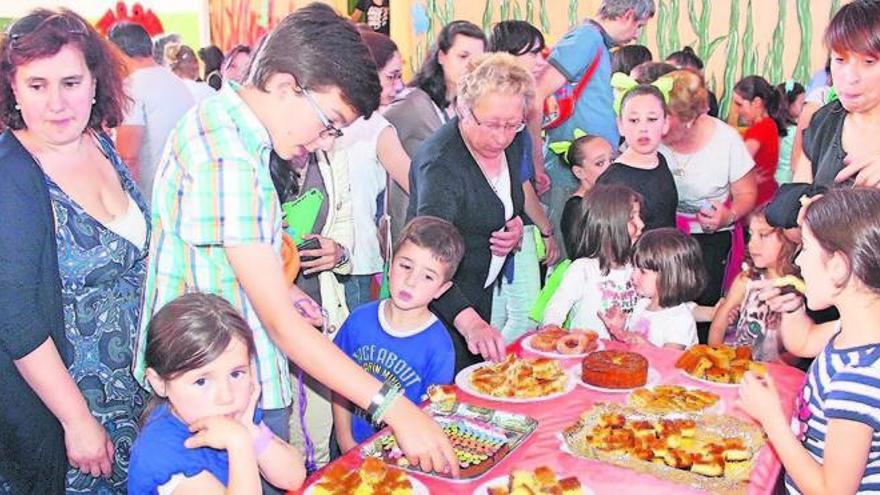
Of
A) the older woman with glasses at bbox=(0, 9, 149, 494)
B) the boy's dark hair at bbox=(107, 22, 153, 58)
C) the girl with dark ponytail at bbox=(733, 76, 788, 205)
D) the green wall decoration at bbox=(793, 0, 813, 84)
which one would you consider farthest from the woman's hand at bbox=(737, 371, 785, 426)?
the green wall decoration at bbox=(793, 0, 813, 84)

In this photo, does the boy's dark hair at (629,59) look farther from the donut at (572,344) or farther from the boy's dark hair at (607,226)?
the donut at (572,344)

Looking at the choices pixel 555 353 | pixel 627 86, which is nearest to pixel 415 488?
pixel 555 353

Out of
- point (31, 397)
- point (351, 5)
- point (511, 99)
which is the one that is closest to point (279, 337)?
point (31, 397)

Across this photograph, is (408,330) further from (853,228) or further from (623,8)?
(623,8)

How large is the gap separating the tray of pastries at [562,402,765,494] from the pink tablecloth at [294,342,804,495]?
24 millimetres

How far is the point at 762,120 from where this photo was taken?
211 inches

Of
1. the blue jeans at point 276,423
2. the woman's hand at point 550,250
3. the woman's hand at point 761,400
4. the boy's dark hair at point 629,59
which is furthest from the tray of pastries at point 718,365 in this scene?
the boy's dark hair at point 629,59

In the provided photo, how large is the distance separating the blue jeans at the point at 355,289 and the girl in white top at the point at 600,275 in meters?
0.86

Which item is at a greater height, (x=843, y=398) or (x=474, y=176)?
(x=474, y=176)

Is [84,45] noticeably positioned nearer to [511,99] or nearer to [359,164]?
[511,99]

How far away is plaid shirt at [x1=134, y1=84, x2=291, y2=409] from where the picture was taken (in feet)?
5.20

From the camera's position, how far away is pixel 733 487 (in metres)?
1.66

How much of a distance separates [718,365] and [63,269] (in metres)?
1.71

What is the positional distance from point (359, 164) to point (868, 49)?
188cm
